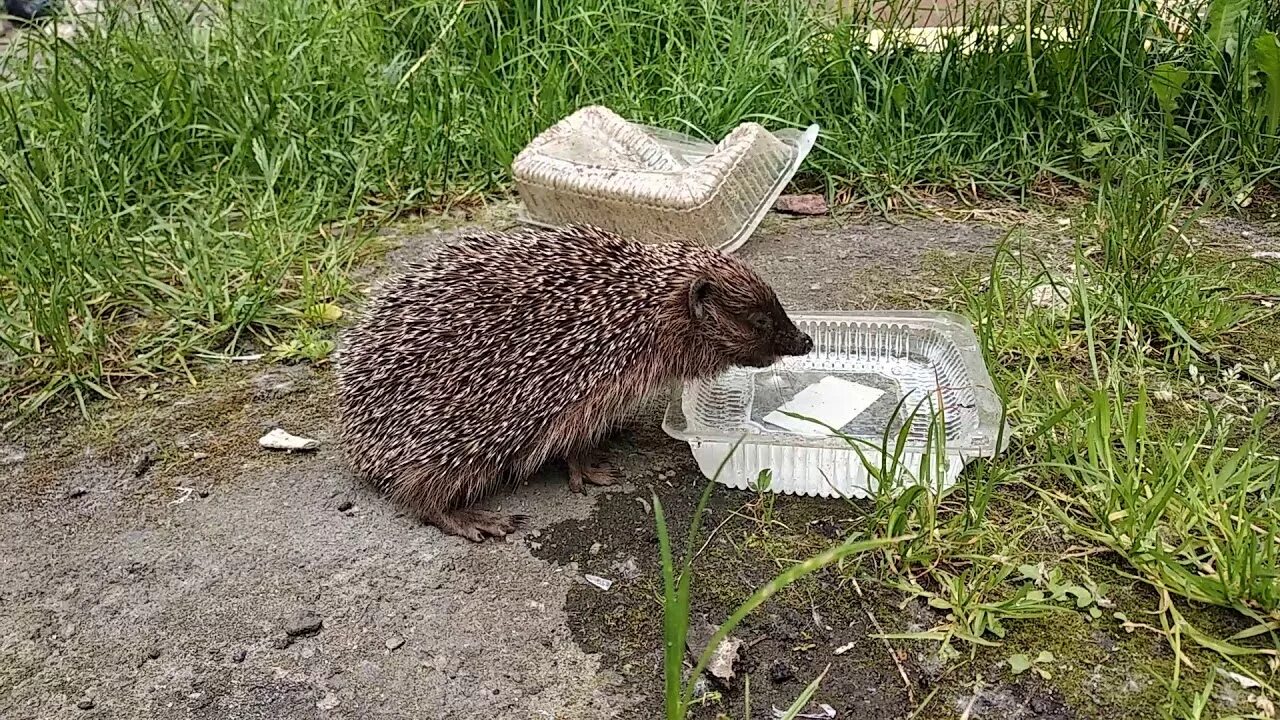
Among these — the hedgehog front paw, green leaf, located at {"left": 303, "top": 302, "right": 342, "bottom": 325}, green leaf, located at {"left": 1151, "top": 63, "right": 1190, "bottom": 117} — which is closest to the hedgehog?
the hedgehog front paw

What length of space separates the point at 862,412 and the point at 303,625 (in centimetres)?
185

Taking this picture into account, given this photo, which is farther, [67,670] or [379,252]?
[379,252]

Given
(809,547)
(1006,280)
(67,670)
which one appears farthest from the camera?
(1006,280)

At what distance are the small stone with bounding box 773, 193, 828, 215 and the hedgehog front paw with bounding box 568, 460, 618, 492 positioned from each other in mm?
2360

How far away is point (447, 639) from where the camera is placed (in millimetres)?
2609

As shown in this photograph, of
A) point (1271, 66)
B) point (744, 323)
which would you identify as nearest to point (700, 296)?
point (744, 323)

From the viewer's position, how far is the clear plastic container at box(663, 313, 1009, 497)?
9.48 ft

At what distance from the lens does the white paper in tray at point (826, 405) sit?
3359mm

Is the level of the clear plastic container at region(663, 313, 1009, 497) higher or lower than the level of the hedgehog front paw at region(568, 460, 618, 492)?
higher

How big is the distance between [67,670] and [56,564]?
505 mm

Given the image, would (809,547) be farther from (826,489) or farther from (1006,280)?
(1006,280)

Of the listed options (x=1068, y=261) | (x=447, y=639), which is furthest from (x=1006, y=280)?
(x=447, y=639)

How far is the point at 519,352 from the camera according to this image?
10.1ft

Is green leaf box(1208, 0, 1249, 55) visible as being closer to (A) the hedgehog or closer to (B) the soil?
A: (A) the hedgehog
